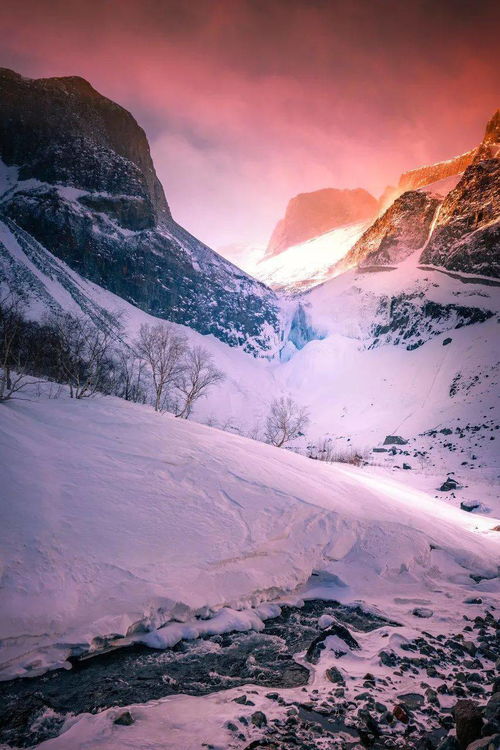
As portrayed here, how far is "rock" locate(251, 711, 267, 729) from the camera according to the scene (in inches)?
120

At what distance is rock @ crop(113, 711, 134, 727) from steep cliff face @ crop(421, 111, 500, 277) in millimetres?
79497

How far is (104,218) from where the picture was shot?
252 feet

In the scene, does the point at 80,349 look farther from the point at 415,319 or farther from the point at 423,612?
the point at 415,319

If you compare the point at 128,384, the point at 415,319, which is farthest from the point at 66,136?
the point at 415,319

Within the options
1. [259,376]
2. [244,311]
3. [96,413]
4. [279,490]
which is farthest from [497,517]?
[244,311]

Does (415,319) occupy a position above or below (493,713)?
above

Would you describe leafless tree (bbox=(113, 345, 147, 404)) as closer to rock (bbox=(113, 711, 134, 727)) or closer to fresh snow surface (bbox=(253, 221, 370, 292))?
rock (bbox=(113, 711, 134, 727))

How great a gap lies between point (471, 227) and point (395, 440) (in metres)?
57.3

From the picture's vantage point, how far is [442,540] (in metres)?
9.06

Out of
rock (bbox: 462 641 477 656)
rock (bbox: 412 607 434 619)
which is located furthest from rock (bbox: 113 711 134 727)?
rock (bbox: 412 607 434 619)

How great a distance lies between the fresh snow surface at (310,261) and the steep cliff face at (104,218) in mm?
29414

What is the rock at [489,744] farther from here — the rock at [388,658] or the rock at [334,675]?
the rock at [388,658]

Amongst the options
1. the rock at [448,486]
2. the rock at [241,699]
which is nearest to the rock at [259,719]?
the rock at [241,699]

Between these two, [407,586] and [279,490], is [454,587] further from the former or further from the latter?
[279,490]
